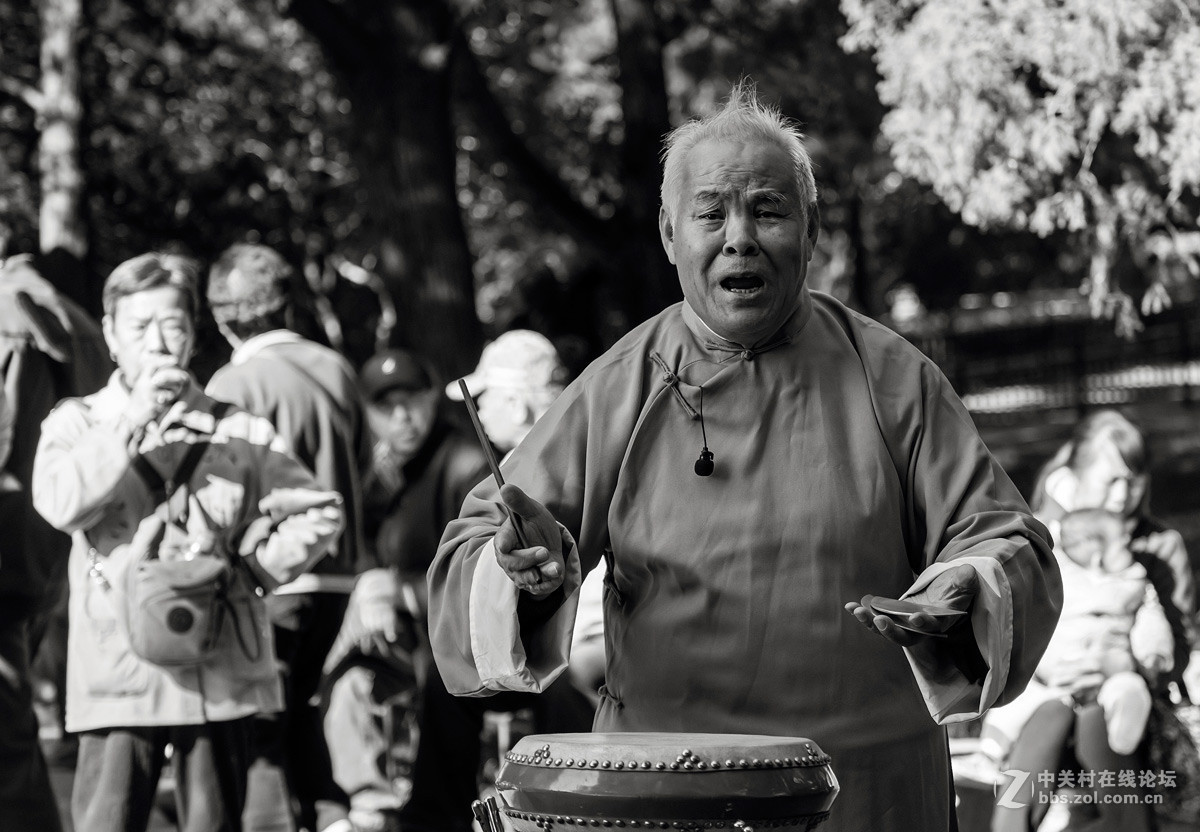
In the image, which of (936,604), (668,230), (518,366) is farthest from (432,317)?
(936,604)

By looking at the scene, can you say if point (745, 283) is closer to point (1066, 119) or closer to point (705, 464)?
point (705, 464)

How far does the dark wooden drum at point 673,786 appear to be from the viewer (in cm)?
257

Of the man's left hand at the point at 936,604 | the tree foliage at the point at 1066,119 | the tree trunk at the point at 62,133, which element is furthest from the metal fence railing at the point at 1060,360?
the man's left hand at the point at 936,604

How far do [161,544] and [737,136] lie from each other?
8.11 feet

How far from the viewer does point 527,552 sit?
109 inches

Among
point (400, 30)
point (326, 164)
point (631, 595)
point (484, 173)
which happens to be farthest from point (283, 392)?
point (326, 164)

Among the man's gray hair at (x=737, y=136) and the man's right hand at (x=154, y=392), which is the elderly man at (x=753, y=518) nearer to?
the man's gray hair at (x=737, y=136)

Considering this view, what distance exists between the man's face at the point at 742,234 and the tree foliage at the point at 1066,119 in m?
4.23

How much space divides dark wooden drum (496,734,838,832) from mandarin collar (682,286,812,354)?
2.73 feet

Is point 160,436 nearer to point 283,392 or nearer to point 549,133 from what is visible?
point 283,392

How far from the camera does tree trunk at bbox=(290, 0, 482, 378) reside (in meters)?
10.4

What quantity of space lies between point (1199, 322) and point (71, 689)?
600 inches

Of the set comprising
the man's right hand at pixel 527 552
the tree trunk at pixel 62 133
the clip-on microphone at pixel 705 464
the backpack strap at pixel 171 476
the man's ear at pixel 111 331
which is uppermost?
the tree trunk at pixel 62 133

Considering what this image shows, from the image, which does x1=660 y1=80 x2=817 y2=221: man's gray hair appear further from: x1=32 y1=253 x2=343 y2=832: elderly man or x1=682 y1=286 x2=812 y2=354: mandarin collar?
x1=32 y1=253 x2=343 y2=832: elderly man
